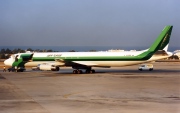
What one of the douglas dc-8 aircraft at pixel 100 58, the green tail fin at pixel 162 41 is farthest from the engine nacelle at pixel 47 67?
the green tail fin at pixel 162 41

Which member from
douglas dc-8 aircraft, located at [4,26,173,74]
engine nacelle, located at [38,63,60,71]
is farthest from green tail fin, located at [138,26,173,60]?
engine nacelle, located at [38,63,60,71]

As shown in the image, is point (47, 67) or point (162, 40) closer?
point (47, 67)

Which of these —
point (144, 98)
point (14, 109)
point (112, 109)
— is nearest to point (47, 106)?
point (14, 109)

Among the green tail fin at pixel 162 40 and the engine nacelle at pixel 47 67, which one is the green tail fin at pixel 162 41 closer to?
the green tail fin at pixel 162 40

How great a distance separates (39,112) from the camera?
16188 millimetres

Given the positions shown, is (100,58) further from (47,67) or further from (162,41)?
(162,41)

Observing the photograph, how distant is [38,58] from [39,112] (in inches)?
1424

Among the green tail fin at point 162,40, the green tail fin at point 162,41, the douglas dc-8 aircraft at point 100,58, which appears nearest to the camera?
the douglas dc-8 aircraft at point 100,58

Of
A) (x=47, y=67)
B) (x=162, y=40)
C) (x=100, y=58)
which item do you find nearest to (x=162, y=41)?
(x=162, y=40)

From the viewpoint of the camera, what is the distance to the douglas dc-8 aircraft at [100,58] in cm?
4816

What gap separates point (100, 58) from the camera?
49.1 meters

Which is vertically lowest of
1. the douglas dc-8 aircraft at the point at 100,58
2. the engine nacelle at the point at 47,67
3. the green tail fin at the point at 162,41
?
the engine nacelle at the point at 47,67

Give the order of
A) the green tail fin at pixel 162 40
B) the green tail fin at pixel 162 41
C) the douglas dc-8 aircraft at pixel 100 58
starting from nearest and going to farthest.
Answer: the douglas dc-8 aircraft at pixel 100 58 < the green tail fin at pixel 162 41 < the green tail fin at pixel 162 40

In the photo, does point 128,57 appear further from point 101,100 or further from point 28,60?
point 101,100
